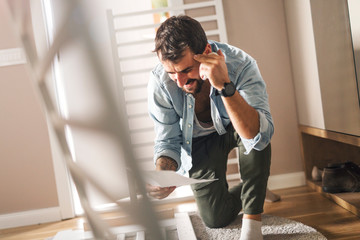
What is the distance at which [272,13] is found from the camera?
2365mm

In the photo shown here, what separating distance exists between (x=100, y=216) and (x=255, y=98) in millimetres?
1101

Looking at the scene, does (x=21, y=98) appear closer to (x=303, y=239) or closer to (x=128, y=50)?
(x=128, y=50)

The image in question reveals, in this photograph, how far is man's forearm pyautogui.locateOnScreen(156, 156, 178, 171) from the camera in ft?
4.82

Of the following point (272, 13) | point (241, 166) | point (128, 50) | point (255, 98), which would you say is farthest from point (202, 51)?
point (128, 50)

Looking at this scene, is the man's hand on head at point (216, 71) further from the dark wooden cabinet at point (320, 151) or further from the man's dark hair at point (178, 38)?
the dark wooden cabinet at point (320, 151)

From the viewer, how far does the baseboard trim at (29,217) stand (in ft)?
7.98

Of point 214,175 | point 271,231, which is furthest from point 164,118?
point 271,231

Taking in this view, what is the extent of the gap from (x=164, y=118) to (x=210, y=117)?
20 cm

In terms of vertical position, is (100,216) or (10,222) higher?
(100,216)

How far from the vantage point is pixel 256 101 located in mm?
1388

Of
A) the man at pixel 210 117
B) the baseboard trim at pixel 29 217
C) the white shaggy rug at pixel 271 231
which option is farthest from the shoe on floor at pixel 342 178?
the baseboard trim at pixel 29 217

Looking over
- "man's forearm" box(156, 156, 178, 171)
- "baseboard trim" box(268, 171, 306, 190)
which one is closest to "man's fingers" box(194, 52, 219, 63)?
"man's forearm" box(156, 156, 178, 171)

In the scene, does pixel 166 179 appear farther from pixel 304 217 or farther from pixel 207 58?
pixel 304 217

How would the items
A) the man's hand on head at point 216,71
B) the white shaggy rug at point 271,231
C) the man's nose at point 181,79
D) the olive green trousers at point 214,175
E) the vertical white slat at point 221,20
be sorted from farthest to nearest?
1. the vertical white slat at point 221,20
2. the olive green trousers at point 214,175
3. the white shaggy rug at point 271,231
4. the man's nose at point 181,79
5. the man's hand on head at point 216,71
